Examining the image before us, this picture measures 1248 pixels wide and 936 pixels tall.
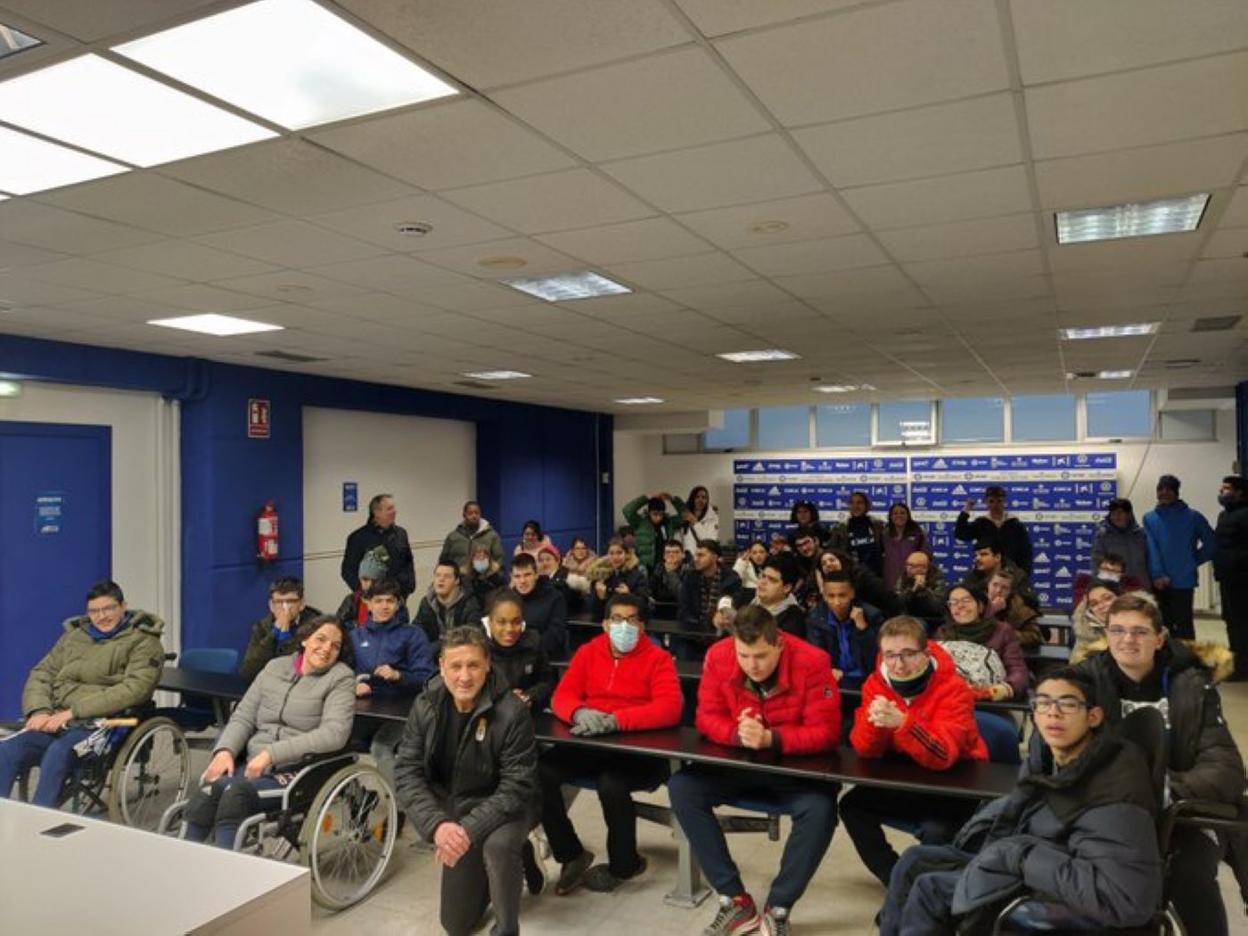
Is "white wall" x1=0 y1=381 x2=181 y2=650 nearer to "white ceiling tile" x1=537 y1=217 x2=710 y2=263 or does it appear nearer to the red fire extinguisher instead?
the red fire extinguisher

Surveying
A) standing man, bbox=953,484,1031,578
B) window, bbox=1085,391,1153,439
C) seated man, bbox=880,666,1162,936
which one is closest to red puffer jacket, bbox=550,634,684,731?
seated man, bbox=880,666,1162,936

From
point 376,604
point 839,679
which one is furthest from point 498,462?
point 839,679

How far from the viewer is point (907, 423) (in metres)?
12.4

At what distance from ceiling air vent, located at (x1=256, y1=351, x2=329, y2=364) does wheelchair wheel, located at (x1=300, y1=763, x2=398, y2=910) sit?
13.2 feet

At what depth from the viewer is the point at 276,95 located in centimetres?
226

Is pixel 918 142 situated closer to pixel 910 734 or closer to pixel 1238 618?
pixel 910 734

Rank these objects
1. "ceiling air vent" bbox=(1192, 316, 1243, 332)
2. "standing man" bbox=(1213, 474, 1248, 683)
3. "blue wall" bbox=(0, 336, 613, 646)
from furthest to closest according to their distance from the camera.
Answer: "standing man" bbox=(1213, 474, 1248, 683)
"blue wall" bbox=(0, 336, 613, 646)
"ceiling air vent" bbox=(1192, 316, 1243, 332)

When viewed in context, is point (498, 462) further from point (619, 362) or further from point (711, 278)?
point (711, 278)

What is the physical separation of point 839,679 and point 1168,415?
894 centimetres

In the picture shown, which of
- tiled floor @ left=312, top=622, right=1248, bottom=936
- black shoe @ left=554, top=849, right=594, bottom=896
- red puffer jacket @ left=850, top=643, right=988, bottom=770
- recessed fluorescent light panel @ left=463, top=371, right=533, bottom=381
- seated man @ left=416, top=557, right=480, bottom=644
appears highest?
recessed fluorescent light panel @ left=463, top=371, right=533, bottom=381

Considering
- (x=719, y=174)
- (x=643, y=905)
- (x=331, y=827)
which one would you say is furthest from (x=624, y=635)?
(x=719, y=174)

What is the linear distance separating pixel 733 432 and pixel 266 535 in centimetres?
802

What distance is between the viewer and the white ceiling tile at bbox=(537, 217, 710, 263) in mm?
3469

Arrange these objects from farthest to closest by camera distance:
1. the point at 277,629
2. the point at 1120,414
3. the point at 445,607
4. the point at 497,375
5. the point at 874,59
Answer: the point at 1120,414 < the point at 497,375 < the point at 445,607 < the point at 277,629 < the point at 874,59
